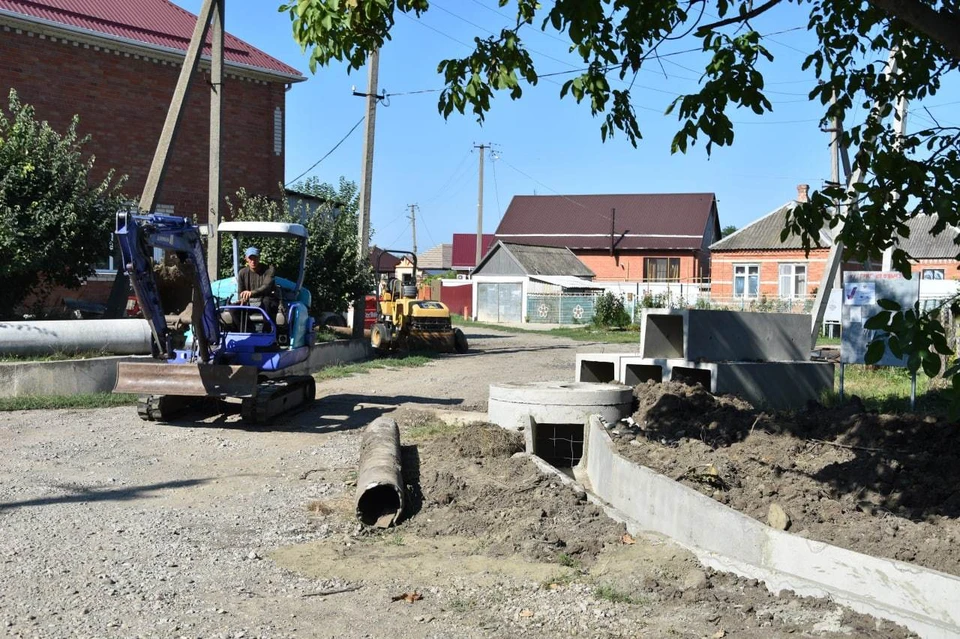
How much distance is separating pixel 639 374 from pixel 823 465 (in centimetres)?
485

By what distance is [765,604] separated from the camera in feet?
19.5

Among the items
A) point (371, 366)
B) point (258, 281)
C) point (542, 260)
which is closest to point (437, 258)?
point (542, 260)

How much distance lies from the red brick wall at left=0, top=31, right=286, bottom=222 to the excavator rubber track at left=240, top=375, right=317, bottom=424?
939 cm

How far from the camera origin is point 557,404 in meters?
11.6

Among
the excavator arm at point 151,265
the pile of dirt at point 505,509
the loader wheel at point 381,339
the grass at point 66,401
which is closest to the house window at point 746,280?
the loader wheel at point 381,339

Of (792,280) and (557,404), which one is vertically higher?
(792,280)

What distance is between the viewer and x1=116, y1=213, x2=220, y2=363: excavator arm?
1158cm

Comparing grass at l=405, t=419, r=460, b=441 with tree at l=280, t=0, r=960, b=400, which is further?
grass at l=405, t=419, r=460, b=441

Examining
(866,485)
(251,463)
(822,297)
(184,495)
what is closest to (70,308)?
(251,463)

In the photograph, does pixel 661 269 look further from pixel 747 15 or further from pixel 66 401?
pixel 747 15

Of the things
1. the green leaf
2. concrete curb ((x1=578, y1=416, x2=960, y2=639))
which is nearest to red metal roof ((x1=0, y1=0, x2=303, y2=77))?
concrete curb ((x1=578, y1=416, x2=960, y2=639))

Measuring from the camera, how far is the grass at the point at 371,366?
19406 mm

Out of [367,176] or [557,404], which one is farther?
[367,176]

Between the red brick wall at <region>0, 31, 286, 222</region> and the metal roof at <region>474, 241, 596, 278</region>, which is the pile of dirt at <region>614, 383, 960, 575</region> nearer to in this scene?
the red brick wall at <region>0, 31, 286, 222</region>
